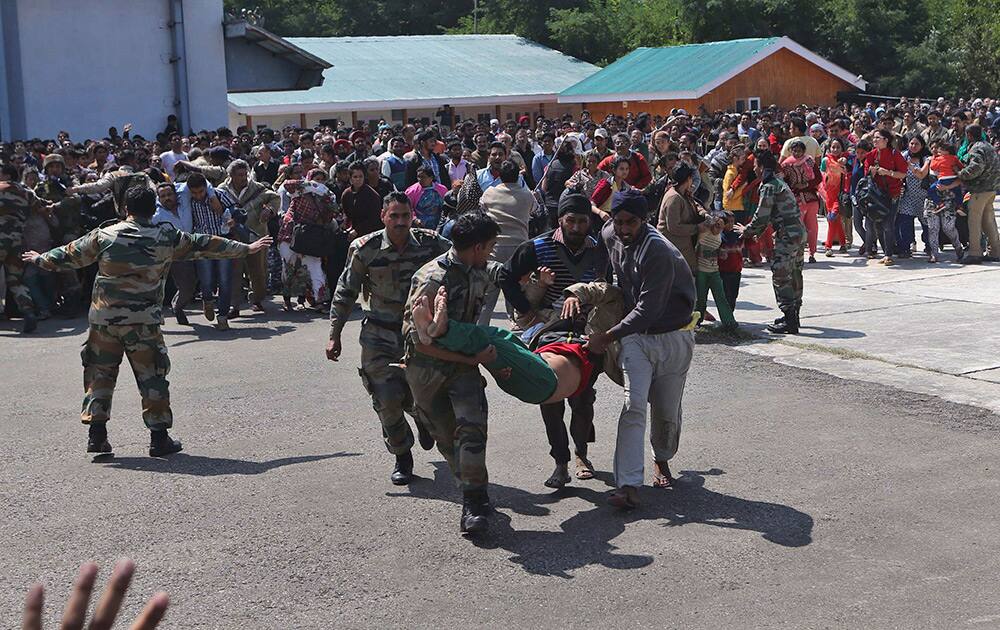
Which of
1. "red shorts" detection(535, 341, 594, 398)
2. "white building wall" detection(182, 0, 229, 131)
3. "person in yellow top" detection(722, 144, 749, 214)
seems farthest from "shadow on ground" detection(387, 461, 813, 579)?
"white building wall" detection(182, 0, 229, 131)

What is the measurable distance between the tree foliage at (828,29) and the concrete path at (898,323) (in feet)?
122

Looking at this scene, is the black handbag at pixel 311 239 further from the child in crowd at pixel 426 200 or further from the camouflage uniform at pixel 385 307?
the camouflage uniform at pixel 385 307

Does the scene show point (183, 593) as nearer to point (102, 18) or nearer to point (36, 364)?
point (36, 364)

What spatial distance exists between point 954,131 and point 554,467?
44.6 ft

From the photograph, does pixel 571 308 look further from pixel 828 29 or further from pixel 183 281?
pixel 828 29

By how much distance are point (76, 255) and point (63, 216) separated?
6.50 meters

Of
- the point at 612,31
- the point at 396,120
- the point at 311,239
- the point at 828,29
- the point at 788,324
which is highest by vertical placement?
the point at 612,31

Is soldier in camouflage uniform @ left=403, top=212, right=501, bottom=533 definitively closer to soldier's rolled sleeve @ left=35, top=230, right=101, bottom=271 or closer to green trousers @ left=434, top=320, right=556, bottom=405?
green trousers @ left=434, top=320, right=556, bottom=405

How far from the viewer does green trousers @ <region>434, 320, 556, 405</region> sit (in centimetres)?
634

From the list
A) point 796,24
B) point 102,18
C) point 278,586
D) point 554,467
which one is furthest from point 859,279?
point 796,24

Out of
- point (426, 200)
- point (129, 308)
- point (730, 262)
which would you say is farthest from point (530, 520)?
point (426, 200)

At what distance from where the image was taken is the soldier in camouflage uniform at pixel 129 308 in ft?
26.9

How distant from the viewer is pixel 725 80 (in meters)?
42.2

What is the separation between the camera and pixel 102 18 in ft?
90.3
